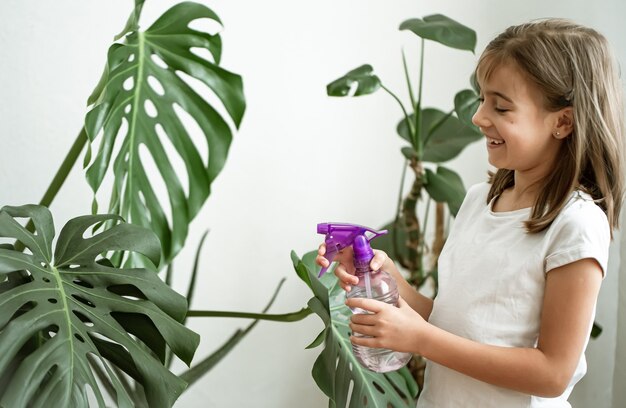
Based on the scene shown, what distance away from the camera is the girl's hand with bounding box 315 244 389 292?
950 millimetres

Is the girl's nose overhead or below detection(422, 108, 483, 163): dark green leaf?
overhead

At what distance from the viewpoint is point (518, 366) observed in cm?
92

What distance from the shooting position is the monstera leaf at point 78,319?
0.85 meters

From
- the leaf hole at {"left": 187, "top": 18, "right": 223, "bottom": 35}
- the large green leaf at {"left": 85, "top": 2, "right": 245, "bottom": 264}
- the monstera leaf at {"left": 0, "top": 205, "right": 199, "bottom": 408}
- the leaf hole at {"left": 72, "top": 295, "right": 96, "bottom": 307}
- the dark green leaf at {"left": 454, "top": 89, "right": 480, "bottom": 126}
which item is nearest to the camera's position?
the monstera leaf at {"left": 0, "top": 205, "right": 199, "bottom": 408}

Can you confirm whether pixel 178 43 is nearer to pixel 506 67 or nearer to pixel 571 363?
pixel 506 67

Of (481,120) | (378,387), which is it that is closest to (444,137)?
(378,387)

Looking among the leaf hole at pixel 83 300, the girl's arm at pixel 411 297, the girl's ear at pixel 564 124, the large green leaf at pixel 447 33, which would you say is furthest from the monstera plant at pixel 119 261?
A: the girl's ear at pixel 564 124

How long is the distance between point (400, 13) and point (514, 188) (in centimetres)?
106

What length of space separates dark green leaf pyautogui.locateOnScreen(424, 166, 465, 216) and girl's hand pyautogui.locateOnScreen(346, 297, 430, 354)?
0.70 m

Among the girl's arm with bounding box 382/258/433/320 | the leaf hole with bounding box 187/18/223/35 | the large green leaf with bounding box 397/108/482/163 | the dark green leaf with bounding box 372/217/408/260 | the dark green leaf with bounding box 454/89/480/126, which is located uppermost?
the leaf hole with bounding box 187/18/223/35

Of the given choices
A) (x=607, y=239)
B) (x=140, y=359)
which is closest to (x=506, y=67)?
(x=607, y=239)

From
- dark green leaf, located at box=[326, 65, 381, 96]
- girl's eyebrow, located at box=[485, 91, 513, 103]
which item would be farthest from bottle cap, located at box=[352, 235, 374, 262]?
dark green leaf, located at box=[326, 65, 381, 96]

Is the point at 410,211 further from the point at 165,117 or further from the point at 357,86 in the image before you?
the point at 165,117

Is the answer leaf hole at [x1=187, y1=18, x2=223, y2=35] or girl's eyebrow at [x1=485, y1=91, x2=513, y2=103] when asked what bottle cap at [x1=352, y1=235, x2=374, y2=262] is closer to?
girl's eyebrow at [x1=485, y1=91, x2=513, y2=103]
